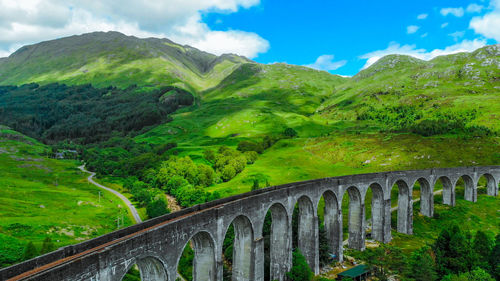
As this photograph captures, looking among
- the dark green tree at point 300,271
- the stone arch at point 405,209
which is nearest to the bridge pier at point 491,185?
the stone arch at point 405,209

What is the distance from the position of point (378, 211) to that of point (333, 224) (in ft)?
48.6

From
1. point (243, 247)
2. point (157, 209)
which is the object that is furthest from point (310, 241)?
point (157, 209)

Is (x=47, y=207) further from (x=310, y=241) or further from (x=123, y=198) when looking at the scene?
(x=310, y=241)

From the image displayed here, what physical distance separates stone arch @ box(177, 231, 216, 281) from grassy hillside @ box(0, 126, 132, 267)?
38.9 meters

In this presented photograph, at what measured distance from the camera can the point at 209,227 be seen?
32.4 metres

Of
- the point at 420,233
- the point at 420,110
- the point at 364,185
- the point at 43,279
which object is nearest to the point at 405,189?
the point at 420,233

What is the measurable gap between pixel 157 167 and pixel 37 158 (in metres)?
81.3

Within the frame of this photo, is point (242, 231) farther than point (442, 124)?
No

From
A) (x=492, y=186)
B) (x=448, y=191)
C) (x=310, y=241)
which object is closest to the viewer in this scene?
(x=310, y=241)

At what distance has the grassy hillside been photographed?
64750mm

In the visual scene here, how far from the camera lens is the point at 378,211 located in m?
A: 63.2

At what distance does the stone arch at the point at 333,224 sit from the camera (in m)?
53.9

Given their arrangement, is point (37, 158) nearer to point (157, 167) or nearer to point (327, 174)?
point (157, 167)

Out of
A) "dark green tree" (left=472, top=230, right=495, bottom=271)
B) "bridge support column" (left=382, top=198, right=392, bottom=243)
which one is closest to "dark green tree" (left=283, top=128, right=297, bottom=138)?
"bridge support column" (left=382, top=198, right=392, bottom=243)
